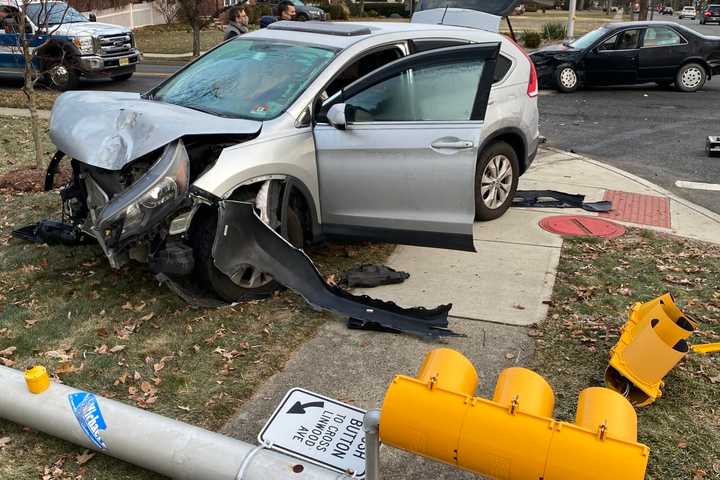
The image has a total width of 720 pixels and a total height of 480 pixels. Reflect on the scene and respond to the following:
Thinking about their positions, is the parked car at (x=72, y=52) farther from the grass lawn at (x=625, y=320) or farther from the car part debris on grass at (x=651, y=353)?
the car part debris on grass at (x=651, y=353)

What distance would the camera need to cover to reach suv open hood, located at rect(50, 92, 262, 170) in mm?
4344

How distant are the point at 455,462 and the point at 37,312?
3446mm

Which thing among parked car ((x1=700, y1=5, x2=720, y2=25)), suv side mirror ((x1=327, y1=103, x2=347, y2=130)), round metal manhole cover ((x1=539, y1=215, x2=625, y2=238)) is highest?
parked car ((x1=700, y1=5, x2=720, y2=25))

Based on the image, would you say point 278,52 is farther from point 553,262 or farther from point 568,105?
point 568,105

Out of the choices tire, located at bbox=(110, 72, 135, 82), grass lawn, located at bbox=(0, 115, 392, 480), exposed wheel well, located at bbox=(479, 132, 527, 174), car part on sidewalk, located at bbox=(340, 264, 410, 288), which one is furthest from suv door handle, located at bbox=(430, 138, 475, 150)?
tire, located at bbox=(110, 72, 135, 82)

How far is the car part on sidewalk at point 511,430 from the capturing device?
2312 millimetres

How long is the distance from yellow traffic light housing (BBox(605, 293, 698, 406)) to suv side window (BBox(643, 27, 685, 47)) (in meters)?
12.9

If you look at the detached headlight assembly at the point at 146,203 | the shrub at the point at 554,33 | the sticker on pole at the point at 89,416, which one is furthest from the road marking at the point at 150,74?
the shrub at the point at 554,33

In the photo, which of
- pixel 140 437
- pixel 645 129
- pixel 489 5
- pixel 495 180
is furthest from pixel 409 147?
pixel 645 129

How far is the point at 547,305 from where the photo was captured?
15.9 ft

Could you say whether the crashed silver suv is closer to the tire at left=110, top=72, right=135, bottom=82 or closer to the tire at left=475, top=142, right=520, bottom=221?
the tire at left=475, top=142, right=520, bottom=221

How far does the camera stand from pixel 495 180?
6.48 m

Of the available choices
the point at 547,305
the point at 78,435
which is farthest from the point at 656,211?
the point at 78,435

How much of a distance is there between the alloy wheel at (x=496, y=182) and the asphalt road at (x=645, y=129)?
260 centimetres
